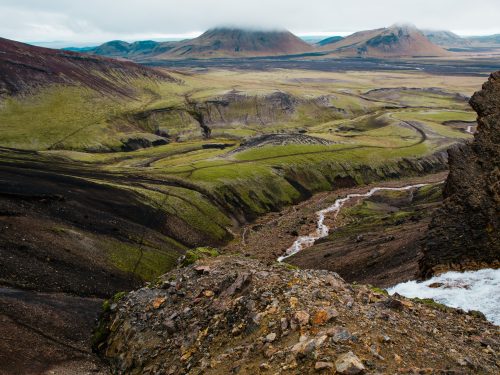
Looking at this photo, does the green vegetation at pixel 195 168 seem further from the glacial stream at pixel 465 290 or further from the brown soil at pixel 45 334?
the glacial stream at pixel 465 290

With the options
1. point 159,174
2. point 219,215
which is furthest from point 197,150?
point 219,215

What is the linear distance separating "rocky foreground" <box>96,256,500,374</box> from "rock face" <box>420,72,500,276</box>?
11.3 m

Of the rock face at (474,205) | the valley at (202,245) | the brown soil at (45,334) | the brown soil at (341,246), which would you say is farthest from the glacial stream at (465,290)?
the brown soil at (45,334)

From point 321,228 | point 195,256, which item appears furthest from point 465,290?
point 321,228

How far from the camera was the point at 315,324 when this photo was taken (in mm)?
25688

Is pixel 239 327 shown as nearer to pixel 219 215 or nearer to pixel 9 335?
pixel 9 335

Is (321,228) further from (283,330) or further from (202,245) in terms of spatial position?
(283,330)

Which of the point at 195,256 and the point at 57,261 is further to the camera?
the point at 57,261

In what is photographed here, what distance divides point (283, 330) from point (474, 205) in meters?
25.2

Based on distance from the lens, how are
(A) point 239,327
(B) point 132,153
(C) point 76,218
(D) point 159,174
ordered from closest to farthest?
(A) point 239,327 < (C) point 76,218 < (D) point 159,174 < (B) point 132,153

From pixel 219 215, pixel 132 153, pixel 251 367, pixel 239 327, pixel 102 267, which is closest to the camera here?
pixel 251 367

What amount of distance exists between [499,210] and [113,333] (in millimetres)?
35207

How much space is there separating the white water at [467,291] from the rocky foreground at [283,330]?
11.1 ft

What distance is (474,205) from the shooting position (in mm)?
42125
